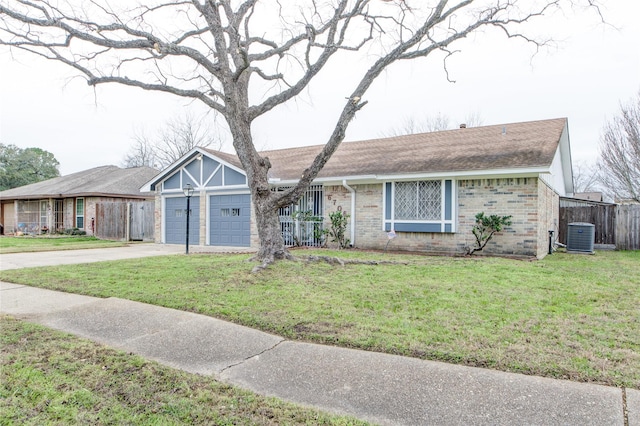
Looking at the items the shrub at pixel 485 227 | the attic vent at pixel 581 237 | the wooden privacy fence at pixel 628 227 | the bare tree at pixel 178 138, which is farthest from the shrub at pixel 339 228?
the bare tree at pixel 178 138

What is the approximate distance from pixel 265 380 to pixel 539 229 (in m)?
10.1

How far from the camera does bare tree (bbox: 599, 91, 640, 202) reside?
58.9 feet

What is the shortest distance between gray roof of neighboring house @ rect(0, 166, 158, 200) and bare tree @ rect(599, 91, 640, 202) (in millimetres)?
24857

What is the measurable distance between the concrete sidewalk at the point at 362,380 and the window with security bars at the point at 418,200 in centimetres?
856

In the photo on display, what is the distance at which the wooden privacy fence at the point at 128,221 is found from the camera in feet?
60.3

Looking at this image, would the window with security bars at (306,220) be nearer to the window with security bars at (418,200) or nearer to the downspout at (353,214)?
the downspout at (353,214)

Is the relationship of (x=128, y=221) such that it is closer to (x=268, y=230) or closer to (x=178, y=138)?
(x=268, y=230)

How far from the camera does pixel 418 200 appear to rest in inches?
469

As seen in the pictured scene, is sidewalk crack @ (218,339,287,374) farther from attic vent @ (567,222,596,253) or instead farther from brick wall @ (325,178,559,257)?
attic vent @ (567,222,596,253)

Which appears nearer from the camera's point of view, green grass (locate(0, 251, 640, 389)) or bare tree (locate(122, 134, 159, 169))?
green grass (locate(0, 251, 640, 389))

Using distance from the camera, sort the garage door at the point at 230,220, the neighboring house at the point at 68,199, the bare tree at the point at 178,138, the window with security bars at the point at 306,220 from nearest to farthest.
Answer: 1. the window with security bars at the point at 306,220
2. the garage door at the point at 230,220
3. the neighboring house at the point at 68,199
4. the bare tree at the point at 178,138

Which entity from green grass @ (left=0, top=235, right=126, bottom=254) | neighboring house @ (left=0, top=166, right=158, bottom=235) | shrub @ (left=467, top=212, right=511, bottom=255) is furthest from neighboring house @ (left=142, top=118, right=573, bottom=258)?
neighboring house @ (left=0, top=166, right=158, bottom=235)

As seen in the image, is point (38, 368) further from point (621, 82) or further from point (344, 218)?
point (621, 82)

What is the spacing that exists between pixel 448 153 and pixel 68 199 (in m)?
21.2
